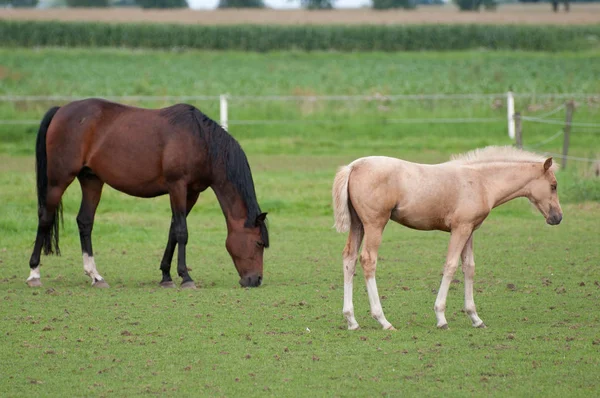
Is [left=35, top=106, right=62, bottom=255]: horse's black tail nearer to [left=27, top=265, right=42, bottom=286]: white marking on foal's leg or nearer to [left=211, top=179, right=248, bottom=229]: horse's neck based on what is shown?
[left=27, top=265, right=42, bottom=286]: white marking on foal's leg

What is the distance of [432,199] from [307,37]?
4908cm

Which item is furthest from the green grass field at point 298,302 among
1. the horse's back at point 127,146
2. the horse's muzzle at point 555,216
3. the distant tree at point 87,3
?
the distant tree at point 87,3

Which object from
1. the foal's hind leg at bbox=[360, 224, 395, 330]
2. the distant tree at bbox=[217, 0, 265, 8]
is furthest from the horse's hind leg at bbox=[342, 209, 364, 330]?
the distant tree at bbox=[217, 0, 265, 8]

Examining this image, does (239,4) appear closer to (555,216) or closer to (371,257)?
(555,216)

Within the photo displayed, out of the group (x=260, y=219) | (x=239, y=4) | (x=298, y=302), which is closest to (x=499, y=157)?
(x=298, y=302)

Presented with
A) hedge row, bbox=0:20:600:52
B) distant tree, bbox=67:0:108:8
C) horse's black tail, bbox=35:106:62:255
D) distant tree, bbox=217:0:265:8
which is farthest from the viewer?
distant tree, bbox=67:0:108:8

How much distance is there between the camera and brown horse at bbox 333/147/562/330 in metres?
7.74

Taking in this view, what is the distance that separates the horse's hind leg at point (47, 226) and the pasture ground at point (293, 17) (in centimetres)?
4839

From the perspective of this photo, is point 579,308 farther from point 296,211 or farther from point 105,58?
point 105,58

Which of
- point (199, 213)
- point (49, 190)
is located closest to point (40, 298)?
point (49, 190)

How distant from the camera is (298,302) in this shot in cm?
923

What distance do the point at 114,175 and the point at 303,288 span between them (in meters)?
2.77

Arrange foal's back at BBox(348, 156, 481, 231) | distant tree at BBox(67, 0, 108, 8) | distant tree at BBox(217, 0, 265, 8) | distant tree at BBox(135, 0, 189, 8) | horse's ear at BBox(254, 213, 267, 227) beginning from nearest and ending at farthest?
foal's back at BBox(348, 156, 481, 231) < horse's ear at BBox(254, 213, 267, 227) < distant tree at BBox(135, 0, 189, 8) < distant tree at BBox(217, 0, 265, 8) < distant tree at BBox(67, 0, 108, 8)

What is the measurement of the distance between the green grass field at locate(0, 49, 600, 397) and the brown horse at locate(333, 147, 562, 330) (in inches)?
19.9
